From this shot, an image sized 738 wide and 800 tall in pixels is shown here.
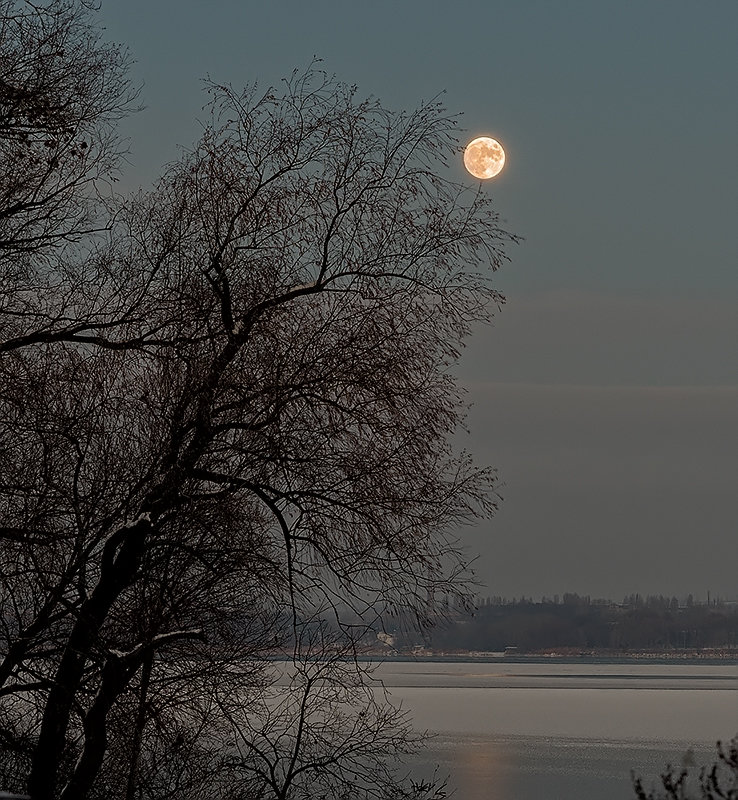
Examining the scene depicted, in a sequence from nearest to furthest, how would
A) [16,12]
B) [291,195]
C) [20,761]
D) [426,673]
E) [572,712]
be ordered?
[16,12], [291,195], [20,761], [572,712], [426,673]

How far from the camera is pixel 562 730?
43.0 meters

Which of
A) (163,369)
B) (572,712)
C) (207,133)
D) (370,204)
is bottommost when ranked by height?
(572,712)

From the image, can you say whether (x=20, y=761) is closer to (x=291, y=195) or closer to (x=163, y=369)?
(x=163, y=369)

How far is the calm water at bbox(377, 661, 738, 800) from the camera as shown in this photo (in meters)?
29.5

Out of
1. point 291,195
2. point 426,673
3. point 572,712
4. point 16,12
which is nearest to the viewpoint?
point 16,12

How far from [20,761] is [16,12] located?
260 inches

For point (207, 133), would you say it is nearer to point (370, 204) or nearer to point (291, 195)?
point (291, 195)

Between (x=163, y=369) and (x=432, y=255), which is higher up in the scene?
(x=432, y=255)

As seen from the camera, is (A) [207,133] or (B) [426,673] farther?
(B) [426,673]

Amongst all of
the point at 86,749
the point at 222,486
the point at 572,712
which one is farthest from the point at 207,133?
the point at 572,712

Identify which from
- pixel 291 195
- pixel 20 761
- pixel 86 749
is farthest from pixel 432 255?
pixel 20 761

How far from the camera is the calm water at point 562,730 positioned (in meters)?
29.5

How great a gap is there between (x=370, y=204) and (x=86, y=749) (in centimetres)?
462

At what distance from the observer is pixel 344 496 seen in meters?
8.62
